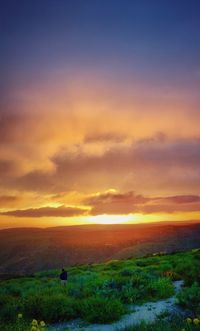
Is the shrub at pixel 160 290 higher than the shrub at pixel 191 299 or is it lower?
lower

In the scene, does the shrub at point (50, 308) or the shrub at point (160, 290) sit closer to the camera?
the shrub at point (50, 308)

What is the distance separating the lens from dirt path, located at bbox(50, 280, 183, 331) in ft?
36.8

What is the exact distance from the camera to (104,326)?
11508 millimetres

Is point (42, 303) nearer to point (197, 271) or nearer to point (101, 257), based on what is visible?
point (197, 271)

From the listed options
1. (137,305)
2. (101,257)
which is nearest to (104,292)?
(137,305)

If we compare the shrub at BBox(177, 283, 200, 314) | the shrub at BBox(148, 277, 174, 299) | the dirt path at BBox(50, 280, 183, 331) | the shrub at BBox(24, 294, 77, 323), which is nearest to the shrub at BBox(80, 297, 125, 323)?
the dirt path at BBox(50, 280, 183, 331)

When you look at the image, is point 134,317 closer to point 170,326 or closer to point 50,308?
point 170,326

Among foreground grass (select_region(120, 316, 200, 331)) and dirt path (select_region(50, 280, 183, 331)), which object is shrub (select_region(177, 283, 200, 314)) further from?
foreground grass (select_region(120, 316, 200, 331))

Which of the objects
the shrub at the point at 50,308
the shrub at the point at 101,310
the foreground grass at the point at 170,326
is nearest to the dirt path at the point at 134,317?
the shrub at the point at 101,310

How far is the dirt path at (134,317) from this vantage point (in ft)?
36.8

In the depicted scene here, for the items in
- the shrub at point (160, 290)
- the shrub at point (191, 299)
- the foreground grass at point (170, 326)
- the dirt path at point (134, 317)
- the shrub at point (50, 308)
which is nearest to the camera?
the foreground grass at point (170, 326)

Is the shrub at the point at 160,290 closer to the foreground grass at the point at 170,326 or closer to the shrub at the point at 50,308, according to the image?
Result: the shrub at the point at 50,308

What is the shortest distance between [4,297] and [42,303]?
3.25m

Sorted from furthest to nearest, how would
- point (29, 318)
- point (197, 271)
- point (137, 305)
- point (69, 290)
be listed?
point (197, 271) < point (69, 290) < point (137, 305) < point (29, 318)
